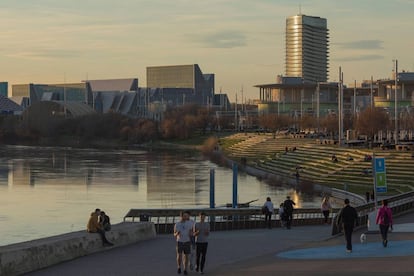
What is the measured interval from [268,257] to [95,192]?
1322 inches

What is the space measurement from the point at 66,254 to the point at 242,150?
83077 mm

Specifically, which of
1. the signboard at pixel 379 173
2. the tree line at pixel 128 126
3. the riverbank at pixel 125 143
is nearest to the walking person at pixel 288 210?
the signboard at pixel 379 173

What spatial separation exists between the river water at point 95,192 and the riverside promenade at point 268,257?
10596 millimetres

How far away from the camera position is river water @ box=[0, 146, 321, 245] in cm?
3450

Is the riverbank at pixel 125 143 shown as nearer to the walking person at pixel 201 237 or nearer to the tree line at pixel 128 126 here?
the tree line at pixel 128 126

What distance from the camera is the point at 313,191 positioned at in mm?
50219

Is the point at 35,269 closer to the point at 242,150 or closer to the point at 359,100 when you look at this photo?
the point at 242,150

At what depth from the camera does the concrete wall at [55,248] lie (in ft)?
50.3

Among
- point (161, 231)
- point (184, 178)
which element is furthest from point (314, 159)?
point (161, 231)

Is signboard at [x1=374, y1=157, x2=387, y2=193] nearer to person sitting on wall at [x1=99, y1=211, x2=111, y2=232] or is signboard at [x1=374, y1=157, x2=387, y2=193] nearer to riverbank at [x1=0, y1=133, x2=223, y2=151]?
person sitting on wall at [x1=99, y1=211, x2=111, y2=232]

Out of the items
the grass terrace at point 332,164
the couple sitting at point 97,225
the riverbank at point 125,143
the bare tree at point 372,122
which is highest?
the bare tree at point 372,122

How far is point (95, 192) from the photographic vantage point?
4981cm

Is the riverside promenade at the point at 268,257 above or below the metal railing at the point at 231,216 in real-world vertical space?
above

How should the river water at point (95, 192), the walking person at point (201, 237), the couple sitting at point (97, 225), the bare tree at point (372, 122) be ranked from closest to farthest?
1. the walking person at point (201, 237)
2. the couple sitting at point (97, 225)
3. the river water at point (95, 192)
4. the bare tree at point (372, 122)
